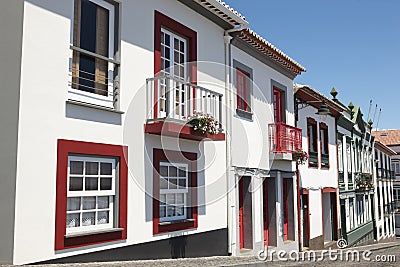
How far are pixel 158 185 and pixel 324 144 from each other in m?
12.5

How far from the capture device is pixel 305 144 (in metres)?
16.9

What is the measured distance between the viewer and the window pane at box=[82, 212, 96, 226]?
6.98 metres

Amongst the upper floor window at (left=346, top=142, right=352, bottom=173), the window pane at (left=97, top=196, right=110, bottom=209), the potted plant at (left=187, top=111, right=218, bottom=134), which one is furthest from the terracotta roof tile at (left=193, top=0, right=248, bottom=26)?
the upper floor window at (left=346, top=142, right=352, bottom=173)

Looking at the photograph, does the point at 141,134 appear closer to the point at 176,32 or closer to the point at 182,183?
the point at 182,183

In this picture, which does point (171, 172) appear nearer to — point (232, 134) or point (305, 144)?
point (232, 134)

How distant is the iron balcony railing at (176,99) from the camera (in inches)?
329

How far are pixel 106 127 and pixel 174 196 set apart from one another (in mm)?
2447

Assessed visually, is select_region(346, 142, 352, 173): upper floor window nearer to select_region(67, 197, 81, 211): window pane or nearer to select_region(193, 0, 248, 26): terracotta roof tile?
select_region(193, 0, 248, 26): terracotta roof tile

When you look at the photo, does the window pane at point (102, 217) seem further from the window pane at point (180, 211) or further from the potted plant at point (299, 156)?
the potted plant at point (299, 156)

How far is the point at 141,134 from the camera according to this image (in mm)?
8117

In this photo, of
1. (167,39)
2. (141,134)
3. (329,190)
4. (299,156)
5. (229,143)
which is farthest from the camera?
(329,190)

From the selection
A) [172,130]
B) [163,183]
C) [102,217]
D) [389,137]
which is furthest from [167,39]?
[389,137]

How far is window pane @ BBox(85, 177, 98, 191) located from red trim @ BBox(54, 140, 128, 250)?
1.32ft

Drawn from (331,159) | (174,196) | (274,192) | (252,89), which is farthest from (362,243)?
(174,196)
